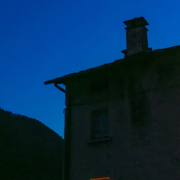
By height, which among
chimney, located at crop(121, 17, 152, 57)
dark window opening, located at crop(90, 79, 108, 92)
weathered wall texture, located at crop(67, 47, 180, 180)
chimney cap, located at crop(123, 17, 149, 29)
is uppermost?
chimney cap, located at crop(123, 17, 149, 29)

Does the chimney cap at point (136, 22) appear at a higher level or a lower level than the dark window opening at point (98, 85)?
higher

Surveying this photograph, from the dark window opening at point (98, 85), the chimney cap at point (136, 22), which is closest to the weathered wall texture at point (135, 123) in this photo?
the dark window opening at point (98, 85)

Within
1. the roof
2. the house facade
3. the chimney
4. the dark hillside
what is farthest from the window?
the dark hillside

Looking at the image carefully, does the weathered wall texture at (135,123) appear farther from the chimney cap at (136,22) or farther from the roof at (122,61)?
the chimney cap at (136,22)

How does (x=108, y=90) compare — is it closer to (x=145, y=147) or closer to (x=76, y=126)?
(x=76, y=126)

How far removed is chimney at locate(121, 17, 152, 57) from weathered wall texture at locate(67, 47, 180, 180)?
5.07ft

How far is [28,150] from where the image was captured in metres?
41.0

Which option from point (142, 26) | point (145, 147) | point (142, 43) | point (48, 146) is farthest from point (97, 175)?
point (48, 146)

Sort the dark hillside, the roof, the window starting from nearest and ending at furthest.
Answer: the roof < the window < the dark hillside

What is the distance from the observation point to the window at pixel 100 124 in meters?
Result: 13.5

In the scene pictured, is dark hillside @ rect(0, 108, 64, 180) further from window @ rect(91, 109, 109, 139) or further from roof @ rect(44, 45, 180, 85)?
window @ rect(91, 109, 109, 139)

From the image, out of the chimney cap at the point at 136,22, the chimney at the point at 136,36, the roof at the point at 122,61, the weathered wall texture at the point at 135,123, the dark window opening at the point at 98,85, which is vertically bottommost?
the weathered wall texture at the point at 135,123

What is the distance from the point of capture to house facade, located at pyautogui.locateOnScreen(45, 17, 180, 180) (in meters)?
12.0

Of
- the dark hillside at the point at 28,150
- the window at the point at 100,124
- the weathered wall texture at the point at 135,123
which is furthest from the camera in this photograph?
the dark hillside at the point at 28,150
